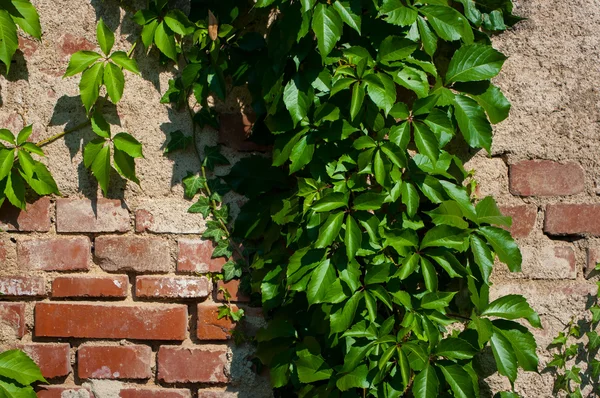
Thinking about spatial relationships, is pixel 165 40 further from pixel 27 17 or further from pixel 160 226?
pixel 160 226

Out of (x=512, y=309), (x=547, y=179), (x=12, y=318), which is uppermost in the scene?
(x=547, y=179)

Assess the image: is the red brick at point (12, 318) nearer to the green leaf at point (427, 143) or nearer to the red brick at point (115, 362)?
the red brick at point (115, 362)

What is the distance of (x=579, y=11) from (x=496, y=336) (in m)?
0.80

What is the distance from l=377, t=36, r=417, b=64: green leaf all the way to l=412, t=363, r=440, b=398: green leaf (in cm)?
67

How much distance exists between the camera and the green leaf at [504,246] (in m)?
1.53

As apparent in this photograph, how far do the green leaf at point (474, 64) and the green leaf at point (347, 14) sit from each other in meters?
0.24

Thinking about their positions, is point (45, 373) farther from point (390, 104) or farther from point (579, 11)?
point (579, 11)

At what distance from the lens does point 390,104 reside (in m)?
1.46

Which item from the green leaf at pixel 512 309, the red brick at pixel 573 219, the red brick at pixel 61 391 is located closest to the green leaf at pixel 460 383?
the green leaf at pixel 512 309

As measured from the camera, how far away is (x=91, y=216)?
1.70 metres

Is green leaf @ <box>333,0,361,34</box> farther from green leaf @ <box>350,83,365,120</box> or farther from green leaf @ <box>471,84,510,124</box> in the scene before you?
green leaf @ <box>471,84,510,124</box>

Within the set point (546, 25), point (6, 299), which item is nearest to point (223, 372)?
point (6, 299)

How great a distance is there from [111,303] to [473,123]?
3.19 feet

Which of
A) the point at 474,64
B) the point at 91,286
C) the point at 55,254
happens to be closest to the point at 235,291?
the point at 91,286
